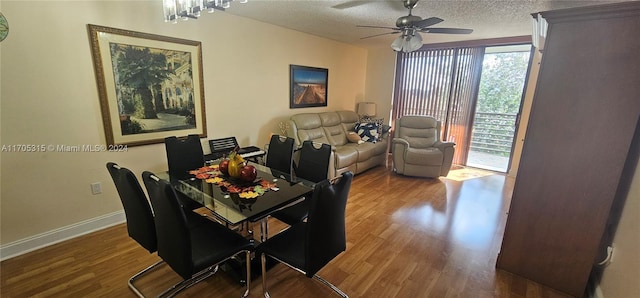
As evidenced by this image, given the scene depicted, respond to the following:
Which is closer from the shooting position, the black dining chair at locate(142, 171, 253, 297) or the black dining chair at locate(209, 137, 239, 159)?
the black dining chair at locate(142, 171, 253, 297)

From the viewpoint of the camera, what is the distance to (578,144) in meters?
1.71

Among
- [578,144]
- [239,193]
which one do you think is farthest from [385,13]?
[239,193]

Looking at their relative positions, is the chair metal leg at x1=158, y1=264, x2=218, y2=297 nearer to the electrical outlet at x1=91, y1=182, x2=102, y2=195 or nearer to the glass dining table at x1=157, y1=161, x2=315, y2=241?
the glass dining table at x1=157, y1=161, x2=315, y2=241

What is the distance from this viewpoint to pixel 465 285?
1960 millimetres

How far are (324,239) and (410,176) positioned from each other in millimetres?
3197

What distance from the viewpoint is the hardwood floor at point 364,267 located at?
73.3 inches

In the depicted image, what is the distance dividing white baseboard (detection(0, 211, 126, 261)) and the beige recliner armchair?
148 inches

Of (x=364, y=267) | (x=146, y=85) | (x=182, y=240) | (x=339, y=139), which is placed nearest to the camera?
(x=182, y=240)

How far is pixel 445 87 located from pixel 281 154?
379cm

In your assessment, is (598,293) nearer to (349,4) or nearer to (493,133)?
(349,4)

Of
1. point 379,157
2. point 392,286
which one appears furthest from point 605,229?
point 379,157

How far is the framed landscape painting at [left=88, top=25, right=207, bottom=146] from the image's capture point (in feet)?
7.79

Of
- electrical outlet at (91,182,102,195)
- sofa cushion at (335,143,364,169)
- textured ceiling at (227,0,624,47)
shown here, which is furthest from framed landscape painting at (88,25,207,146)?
sofa cushion at (335,143,364,169)

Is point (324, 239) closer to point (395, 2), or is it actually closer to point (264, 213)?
point (264, 213)
